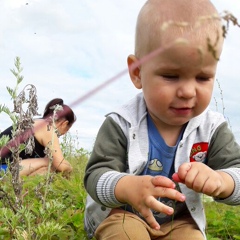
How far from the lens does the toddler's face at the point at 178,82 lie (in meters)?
1.81

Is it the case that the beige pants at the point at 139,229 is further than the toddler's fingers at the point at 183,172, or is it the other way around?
the beige pants at the point at 139,229

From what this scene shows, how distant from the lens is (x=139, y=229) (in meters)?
2.21

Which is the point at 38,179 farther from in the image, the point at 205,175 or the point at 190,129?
the point at 205,175

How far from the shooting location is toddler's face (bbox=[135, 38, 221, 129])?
1809mm

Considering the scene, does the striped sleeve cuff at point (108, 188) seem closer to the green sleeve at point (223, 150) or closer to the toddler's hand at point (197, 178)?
the toddler's hand at point (197, 178)

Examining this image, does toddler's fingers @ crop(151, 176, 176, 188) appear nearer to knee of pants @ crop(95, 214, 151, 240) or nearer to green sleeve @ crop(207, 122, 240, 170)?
knee of pants @ crop(95, 214, 151, 240)

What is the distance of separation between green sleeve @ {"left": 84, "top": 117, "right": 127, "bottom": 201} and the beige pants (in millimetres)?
177

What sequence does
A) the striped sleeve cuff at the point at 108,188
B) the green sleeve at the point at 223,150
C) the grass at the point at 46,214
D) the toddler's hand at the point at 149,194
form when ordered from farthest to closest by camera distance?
the green sleeve at the point at 223,150
the grass at the point at 46,214
the striped sleeve cuff at the point at 108,188
the toddler's hand at the point at 149,194

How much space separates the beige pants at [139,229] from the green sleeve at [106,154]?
0.58ft

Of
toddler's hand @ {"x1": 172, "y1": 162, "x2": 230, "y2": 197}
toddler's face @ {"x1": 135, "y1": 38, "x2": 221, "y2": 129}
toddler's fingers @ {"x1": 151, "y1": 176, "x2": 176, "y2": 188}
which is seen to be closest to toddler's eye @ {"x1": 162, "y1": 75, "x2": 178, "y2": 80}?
toddler's face @ {"x1": 135, "y1": 38, "x2": 221, "y2": 129}

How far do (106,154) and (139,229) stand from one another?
0.41 meters

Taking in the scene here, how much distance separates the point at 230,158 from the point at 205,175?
1.52ft

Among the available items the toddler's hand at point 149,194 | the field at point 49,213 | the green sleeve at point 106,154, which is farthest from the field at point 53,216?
the toddler's hand at point 149,194

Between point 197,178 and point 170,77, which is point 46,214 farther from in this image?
point 170,77
